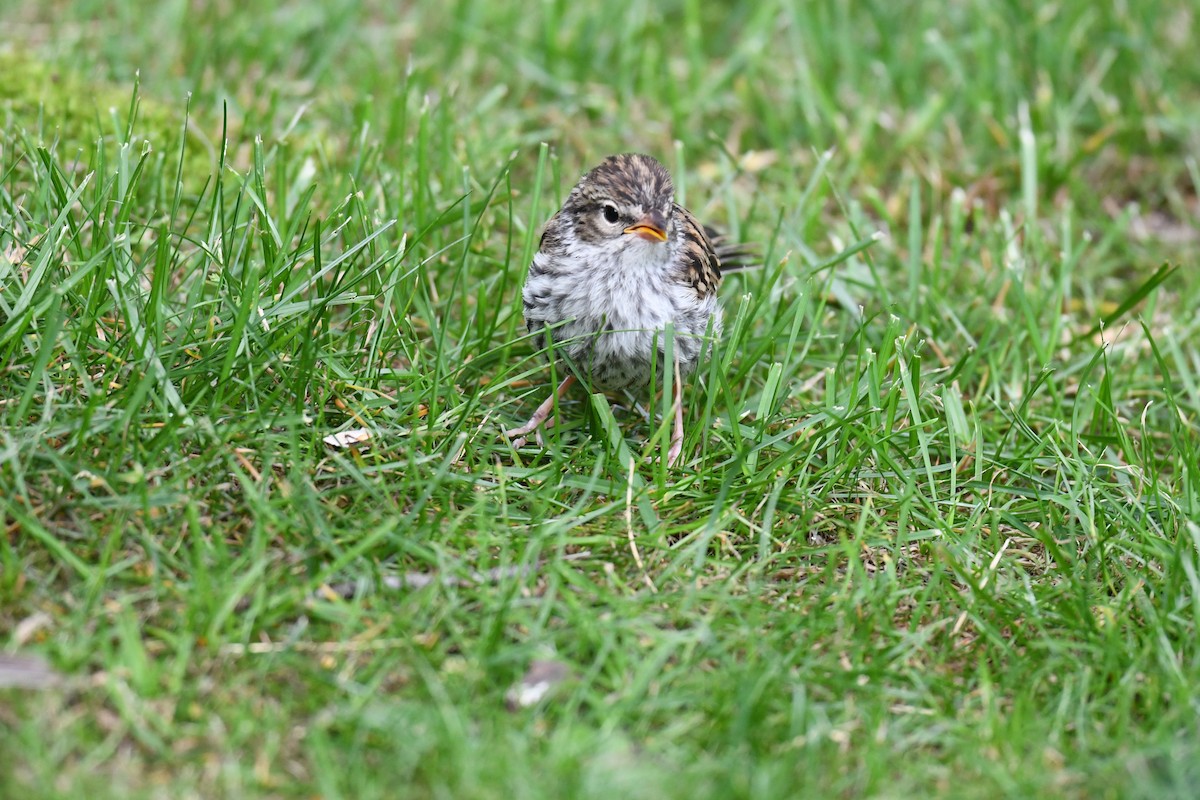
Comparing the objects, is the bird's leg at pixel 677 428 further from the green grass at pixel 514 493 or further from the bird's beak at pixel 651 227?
the bird's beak at pixel 651 227

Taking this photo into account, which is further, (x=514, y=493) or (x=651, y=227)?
(x=651, y=227)

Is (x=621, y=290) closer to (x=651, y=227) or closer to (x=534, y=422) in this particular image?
(x=651, y=227)

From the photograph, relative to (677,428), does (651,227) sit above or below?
above

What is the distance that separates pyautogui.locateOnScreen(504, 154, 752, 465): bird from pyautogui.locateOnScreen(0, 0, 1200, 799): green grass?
5.2 inches

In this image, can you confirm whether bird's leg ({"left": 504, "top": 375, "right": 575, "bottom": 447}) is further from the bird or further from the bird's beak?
the bird's beak

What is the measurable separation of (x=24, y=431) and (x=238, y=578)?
784 mm

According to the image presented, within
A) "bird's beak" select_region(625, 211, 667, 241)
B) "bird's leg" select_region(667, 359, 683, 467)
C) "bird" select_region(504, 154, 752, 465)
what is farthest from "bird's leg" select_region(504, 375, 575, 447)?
"bird's beak" select_region(625, 211, 667, 241)

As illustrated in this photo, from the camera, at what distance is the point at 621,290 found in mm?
4539

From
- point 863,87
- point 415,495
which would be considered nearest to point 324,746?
point 415,495

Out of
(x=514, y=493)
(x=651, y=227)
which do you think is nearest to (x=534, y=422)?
(x=514, y=493)

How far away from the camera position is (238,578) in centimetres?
346

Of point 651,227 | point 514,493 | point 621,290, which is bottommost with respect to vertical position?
point 514,493

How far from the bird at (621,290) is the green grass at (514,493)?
0.13m

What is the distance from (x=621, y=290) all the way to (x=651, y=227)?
0.24m
